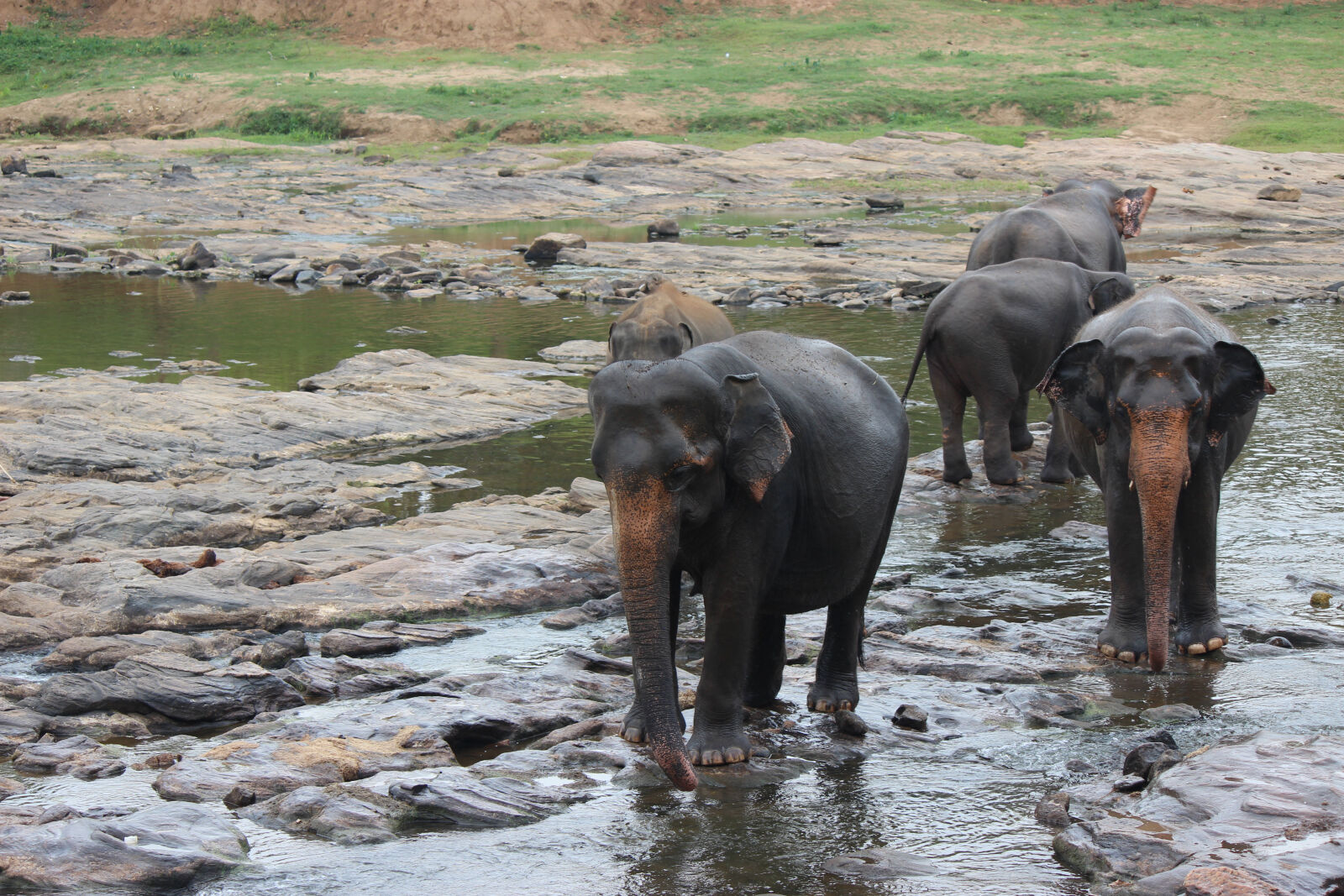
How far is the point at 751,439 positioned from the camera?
5234mm

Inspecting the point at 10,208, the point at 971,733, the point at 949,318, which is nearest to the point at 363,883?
the point at 971,733

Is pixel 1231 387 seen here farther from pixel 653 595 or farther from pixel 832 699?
pixel 653 595

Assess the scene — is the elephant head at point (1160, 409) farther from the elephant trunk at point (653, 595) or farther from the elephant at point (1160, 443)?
the elephant trunk at point (653, 595)

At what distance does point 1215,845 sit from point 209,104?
2149 inches

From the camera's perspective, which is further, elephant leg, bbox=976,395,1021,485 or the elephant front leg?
elephant leg, bbox=976,395,1021,485

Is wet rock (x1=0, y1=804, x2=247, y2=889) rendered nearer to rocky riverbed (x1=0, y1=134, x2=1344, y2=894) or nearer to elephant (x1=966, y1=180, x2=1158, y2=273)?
rocky riverbed (x1=0, y1=134, x2=1344, y2=894)

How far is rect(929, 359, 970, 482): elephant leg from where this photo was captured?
1087 centimetres

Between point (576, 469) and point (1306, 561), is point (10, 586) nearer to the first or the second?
point (576, 469)

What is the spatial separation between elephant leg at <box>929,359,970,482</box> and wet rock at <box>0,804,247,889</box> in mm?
7097

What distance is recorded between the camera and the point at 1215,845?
14.9 feet

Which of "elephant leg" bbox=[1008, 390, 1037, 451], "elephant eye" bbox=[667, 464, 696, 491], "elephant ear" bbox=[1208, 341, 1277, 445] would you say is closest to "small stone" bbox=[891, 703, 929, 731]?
"elephant eye" bbox=[667, 464, 696, 491]

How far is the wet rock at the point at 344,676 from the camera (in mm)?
6594

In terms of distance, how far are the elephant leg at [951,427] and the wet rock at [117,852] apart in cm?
710

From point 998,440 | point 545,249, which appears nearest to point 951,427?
point 998,440
